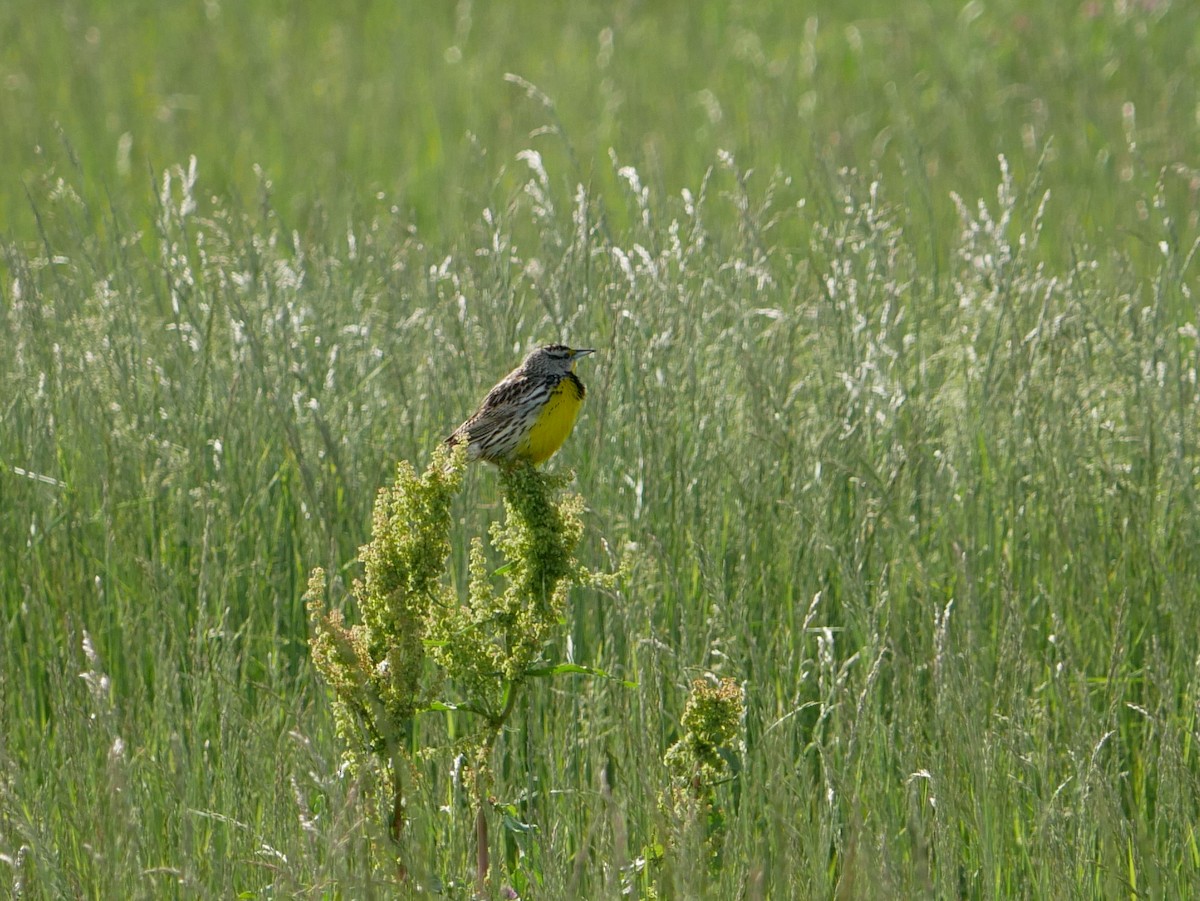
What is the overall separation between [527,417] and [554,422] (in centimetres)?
9

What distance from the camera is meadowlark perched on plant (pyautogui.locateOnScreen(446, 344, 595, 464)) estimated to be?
352cm

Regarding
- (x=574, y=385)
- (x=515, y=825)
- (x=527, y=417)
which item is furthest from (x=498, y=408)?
(x=515, y=825)

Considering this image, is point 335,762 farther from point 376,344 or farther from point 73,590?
point 376,344

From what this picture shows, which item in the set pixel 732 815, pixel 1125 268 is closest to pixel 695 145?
pixel 1125 268

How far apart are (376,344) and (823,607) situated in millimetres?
2094

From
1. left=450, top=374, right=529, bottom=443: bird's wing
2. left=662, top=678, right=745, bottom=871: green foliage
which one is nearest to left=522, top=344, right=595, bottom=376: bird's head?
left=450, top=374, right=529, bottom=443: bird's wing

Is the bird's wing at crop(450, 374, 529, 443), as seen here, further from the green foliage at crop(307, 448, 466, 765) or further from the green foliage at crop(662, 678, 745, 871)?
the green foliage at crop(662, 678, 745, 871)

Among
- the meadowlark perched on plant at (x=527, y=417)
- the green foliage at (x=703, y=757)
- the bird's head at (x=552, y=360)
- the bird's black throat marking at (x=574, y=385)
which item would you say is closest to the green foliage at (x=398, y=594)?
the green foliage at (x=703, y=757)

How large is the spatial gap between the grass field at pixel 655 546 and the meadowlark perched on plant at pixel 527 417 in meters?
0.34

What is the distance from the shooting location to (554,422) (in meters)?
3.60

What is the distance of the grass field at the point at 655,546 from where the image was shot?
2.96m

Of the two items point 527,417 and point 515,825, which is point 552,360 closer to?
point 527,417

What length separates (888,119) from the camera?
10.9 metres

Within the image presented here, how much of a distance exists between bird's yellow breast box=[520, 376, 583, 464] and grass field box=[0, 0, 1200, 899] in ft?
1.18
